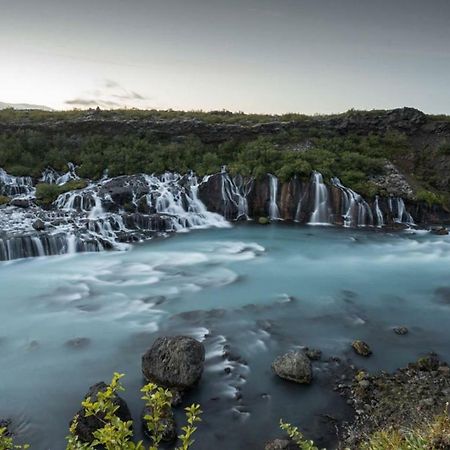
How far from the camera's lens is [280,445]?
688cm

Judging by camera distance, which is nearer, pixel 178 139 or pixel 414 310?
pixel 414 310

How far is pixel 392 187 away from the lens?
85.3ft

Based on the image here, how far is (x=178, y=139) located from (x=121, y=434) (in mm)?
30612

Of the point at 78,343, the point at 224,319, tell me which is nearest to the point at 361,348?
the point at 224,319

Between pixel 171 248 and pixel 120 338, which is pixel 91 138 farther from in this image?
pixel 120 338

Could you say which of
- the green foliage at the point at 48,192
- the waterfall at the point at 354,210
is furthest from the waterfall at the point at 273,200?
the green foliage at the point at 48,192

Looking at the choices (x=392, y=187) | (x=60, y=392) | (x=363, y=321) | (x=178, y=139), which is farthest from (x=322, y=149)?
(x=60, y=392)

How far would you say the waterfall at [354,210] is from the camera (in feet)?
80.8

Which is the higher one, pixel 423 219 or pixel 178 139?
pixel 178 139

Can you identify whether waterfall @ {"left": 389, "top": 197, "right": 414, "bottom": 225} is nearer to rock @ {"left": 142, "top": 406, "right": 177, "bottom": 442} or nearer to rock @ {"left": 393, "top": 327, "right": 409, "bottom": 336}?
rock @ {"left": 393, "top": 327, "right": 409, "bottom": 336}

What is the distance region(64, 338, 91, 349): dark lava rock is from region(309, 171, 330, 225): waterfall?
16.9 meters

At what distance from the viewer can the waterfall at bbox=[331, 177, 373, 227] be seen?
24.6 metres

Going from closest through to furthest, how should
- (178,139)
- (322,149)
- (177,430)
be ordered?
(177,430), (322,149), (178,139)

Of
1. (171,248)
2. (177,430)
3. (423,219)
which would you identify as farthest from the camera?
(423,219)
